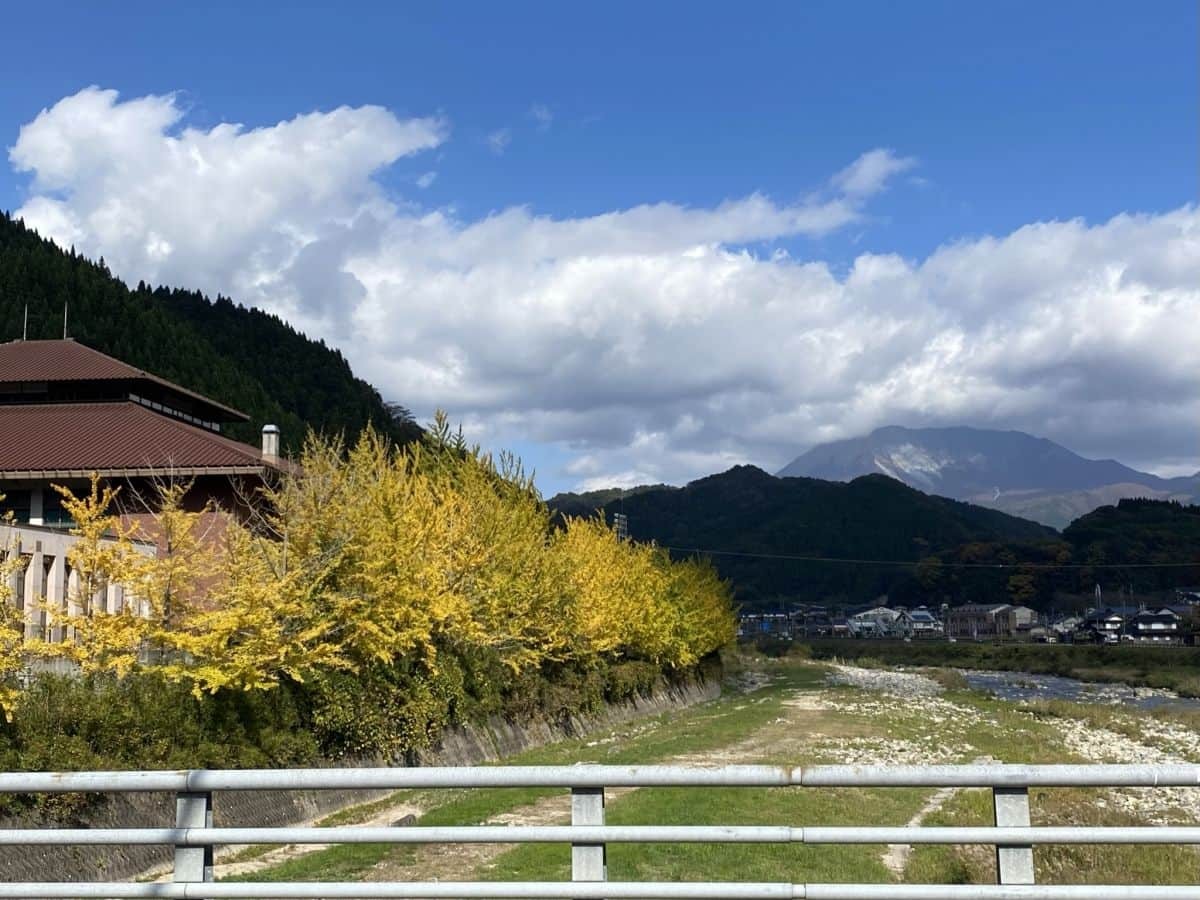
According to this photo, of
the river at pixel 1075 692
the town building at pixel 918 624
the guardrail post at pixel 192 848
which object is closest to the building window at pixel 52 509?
the guardrail post at pixel 192 848

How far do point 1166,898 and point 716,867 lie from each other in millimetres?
7619

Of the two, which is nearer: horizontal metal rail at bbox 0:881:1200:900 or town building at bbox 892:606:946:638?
horizontal metal rail at bbox 0:881:1200:900

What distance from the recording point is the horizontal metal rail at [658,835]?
5.32 metres

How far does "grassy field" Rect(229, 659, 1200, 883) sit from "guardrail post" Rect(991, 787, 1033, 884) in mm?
6731

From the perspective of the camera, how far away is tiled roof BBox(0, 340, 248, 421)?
137ft

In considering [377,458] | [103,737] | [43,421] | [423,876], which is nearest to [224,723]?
[103,737]

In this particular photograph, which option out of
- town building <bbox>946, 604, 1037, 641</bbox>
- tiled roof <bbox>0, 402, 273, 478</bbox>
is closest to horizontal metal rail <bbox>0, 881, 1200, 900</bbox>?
tiled roof <bbox>0, 402, 273, 478</bbox>

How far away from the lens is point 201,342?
110 metres

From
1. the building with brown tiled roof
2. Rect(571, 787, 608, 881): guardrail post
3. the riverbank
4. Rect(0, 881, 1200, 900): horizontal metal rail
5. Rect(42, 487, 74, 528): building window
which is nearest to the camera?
Rect(0, 881, 1200, 900): horizontal metal rail

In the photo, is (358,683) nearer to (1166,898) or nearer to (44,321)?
(1166,898)

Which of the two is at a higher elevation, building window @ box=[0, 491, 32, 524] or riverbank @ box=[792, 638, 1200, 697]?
building window @ box=[0, 491, 32, 524]

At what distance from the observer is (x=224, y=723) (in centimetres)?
1758

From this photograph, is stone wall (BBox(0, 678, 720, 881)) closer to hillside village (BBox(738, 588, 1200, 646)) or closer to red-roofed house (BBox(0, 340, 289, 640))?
red-roofed house (BBox(0, 340, 289, 640))

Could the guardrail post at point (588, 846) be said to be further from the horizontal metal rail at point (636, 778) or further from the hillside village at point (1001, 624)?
the hillside village at point (1001, 624)
